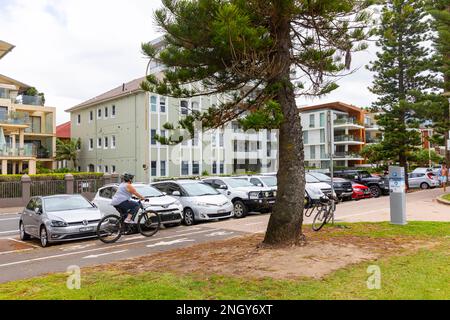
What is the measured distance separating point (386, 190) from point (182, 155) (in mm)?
20429

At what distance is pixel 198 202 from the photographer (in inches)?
593

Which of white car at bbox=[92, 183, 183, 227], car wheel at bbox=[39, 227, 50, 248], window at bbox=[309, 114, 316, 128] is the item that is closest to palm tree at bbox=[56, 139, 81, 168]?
white car at bbox=[92, 183, 183, 227]

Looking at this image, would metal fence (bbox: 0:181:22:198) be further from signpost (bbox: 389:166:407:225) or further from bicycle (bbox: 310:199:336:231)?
signpost (bbox: 389:166:407:225)

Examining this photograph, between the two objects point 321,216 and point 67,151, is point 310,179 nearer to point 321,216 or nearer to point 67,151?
point 321,216

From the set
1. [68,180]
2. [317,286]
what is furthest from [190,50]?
[68,180]

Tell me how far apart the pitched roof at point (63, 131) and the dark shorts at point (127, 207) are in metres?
51.8

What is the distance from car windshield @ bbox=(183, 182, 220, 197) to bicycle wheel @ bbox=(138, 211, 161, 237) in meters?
3.29

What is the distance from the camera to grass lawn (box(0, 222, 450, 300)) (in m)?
5.36

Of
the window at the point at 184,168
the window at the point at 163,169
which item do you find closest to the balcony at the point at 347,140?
the window at the point at 184,168

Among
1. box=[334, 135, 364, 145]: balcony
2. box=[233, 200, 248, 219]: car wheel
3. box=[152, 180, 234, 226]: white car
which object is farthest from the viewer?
box=[334, 135, 364, 145]: balcony

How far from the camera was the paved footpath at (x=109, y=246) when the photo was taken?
8609mm

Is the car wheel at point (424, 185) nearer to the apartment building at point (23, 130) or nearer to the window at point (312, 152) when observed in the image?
the window at point (312, 152)

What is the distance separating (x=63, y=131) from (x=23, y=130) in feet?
62.7

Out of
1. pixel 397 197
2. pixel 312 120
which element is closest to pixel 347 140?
pixel 312 120
